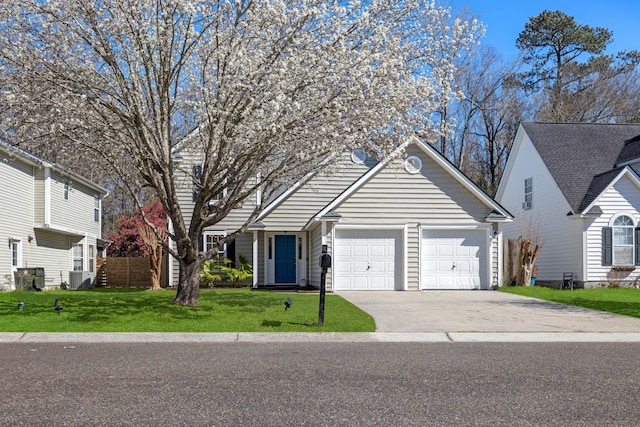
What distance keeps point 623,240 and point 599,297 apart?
559 centimetres

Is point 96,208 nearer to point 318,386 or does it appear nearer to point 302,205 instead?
point 302,205

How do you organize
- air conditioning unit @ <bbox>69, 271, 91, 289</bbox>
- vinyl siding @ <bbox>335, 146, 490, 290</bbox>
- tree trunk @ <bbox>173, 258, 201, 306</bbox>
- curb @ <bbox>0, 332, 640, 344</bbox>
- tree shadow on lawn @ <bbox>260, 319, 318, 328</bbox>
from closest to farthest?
1. curb @ <bbox>0, 332, 640, 344</bbox>
2. tree shadow on lawn @ <bbox>260, 319, 318, 328</bbox>
3. tree trunk @ <bbox>173, 258, 201, 306</bbox>
4. vinyl siding @ <bbox>335, 146, 490, 290</bbox>
5. air conditioning unit @ <bbox>69, 271, 91, 289</bbox>

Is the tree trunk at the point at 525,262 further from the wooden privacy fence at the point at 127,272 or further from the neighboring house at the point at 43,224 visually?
the neighboring house at the point at 43,224

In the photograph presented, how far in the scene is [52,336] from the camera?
10.8 meters

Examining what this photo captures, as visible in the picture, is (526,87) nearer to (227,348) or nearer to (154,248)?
(154,248)

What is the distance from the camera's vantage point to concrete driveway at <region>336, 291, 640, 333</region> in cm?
1198

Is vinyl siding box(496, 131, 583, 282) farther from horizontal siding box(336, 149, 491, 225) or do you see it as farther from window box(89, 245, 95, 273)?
window box(89, 245, 95, 273)

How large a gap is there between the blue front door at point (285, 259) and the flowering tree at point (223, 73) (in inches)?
452

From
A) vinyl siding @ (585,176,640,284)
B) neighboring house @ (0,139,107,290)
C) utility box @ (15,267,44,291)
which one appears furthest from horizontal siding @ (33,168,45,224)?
vinyl siding @ (585,176,640,284)

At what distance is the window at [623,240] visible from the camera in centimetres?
2333

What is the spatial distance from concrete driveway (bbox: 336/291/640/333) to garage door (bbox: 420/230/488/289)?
2.22 meters

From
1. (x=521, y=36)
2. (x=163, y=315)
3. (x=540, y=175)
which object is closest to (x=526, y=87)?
(x=521, y=36)

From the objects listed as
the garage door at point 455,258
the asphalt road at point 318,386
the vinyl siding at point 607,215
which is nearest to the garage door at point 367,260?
the garage door at point 455,258

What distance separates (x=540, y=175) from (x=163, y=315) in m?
18.6
